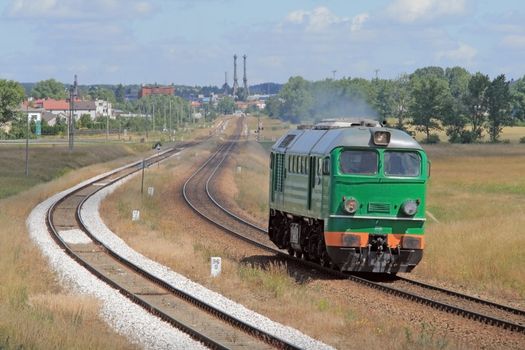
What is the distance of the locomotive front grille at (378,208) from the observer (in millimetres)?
20984

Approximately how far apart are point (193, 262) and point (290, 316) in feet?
25.0

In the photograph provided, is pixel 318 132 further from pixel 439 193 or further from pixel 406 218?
pixel 439 193

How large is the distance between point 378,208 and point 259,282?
2906mm

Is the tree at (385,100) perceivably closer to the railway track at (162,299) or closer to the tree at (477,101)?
the tree at (477,101)

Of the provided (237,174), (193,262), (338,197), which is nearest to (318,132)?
(338,197)

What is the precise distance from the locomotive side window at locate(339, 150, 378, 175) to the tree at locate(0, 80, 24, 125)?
124965 millimetres

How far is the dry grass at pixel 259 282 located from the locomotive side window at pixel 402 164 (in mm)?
2642

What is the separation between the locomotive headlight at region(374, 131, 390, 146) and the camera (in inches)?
836

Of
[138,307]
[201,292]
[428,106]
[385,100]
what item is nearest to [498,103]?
[428,106]

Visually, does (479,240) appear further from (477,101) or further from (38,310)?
(477,101)

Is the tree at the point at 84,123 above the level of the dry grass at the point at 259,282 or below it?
above

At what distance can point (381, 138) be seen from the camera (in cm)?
2128

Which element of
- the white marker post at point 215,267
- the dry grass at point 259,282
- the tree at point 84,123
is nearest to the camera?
the dry grass at point 259,282

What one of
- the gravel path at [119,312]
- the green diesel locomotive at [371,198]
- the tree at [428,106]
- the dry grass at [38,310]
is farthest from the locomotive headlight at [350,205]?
the tree at [428,106]
